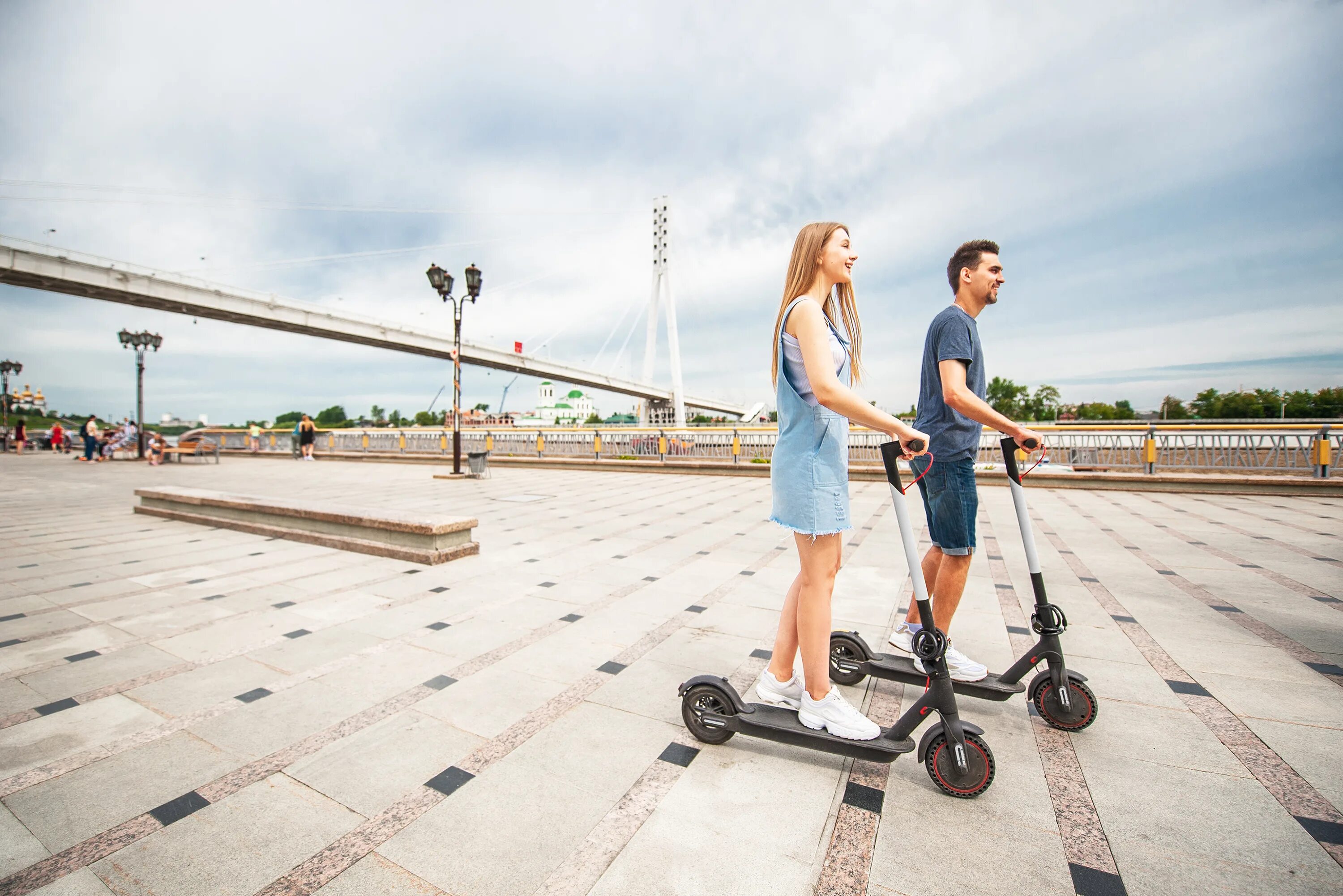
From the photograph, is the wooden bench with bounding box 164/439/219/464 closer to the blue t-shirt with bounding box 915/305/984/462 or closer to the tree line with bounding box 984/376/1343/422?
the blue t-shirt with bounding box 915/305/984/462

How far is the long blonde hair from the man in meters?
0.55

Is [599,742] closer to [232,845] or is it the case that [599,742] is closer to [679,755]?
[679,755]

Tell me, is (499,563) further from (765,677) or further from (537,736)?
(765,677)

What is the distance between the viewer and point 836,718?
66.9 inches

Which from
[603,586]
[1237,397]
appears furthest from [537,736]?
[1237,397]

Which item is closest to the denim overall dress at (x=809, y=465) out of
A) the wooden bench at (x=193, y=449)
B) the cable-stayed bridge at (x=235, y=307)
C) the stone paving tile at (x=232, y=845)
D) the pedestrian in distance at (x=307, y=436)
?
the stone paving tile at (x=232, y=845)

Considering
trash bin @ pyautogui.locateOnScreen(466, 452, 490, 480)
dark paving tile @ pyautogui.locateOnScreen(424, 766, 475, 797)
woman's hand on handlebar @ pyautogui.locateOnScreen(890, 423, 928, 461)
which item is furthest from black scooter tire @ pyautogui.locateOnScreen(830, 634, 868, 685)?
trash bin @ pyautogui.locateOnScreen(466, 452, 490, 480)

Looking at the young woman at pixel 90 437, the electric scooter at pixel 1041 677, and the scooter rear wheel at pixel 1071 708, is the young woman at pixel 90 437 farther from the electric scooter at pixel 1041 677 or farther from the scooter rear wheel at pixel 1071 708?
the scooter rear wheel at pixel 1071 708

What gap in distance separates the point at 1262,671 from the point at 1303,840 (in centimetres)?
137

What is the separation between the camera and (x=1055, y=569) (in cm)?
418

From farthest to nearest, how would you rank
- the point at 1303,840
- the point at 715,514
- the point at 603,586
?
the point at 715,514 → the point at 603,586 → the point at 1303,840

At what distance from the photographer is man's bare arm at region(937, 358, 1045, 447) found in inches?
77.7

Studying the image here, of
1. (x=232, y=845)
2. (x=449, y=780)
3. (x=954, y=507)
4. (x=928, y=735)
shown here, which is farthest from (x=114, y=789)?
(x=954, y=507)

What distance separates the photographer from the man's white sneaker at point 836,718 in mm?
1670
